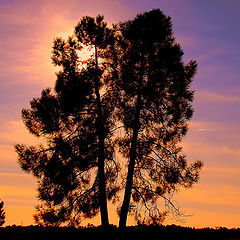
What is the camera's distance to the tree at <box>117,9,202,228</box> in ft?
61.7

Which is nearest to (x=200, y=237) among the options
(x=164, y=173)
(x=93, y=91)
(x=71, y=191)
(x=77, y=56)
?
(x=164, y=173)

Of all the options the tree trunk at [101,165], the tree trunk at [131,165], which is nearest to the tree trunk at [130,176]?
the tree trunk at [131,165]

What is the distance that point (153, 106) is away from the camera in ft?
62.1

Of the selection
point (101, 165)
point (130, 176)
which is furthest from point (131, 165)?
point (101, 165)

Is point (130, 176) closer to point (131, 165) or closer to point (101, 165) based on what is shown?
point (131, 165)

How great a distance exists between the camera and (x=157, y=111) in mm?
18953

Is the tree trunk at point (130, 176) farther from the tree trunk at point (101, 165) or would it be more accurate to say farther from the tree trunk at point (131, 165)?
the tree trunk at point (101, 165)

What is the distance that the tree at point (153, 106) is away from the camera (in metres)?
18.8

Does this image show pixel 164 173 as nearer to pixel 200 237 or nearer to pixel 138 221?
pixel 138 221

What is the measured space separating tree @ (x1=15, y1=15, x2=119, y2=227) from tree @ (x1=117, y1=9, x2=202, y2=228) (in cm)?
116

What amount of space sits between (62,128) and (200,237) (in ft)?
31.7

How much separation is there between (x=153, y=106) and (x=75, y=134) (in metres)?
4.59

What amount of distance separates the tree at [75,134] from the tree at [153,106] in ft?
3.79

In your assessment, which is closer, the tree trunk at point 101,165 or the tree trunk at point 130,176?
the tree trunk at point 130,176
